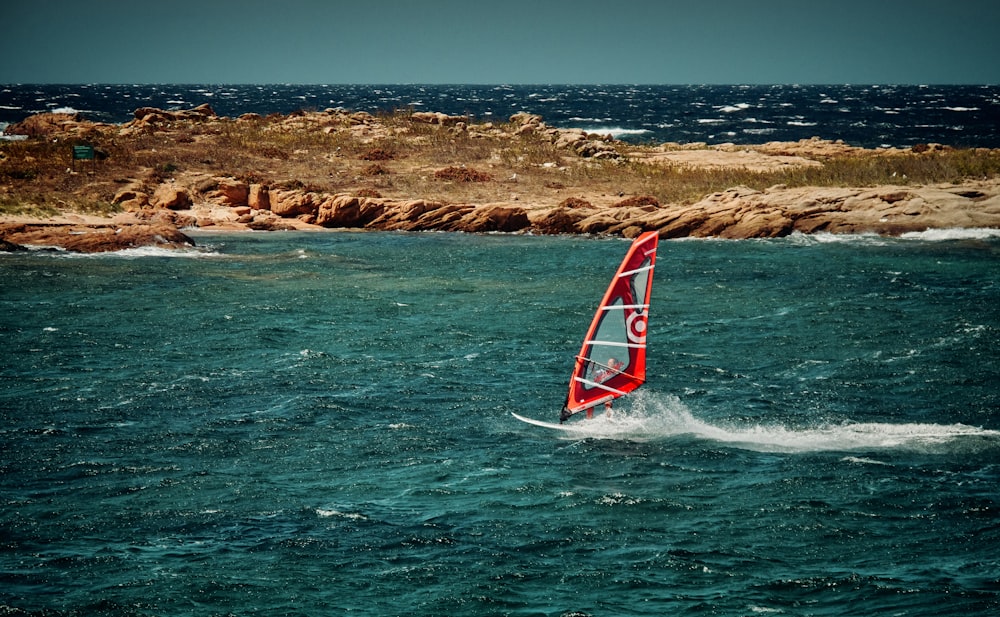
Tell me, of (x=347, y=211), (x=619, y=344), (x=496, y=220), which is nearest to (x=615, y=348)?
(x=619, y=344)

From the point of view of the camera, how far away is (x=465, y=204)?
203ft

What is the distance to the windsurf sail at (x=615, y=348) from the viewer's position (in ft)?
81.3

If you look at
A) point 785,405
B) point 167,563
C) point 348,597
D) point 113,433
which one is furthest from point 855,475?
point 113,433

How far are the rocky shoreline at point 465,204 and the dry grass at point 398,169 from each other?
0.27m

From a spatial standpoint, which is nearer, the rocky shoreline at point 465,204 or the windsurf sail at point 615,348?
the windsurf sail at point 615,348

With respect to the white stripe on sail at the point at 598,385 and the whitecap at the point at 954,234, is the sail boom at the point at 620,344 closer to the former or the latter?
the white stripe on sail at the point at 598,385

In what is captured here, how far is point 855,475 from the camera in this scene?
72.8ft

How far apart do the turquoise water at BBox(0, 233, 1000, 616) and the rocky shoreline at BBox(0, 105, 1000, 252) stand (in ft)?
36.9

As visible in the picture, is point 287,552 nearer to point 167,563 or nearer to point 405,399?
point 167,563

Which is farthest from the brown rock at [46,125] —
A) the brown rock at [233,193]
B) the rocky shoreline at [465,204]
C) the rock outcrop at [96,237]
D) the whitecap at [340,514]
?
the whitecap at [340,514]

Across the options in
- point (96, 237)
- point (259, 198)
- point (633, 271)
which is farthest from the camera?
point (259, 198)

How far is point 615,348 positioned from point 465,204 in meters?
A: 38.0

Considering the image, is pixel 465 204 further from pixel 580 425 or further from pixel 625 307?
pixel 625 307

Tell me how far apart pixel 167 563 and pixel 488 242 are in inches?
1541
